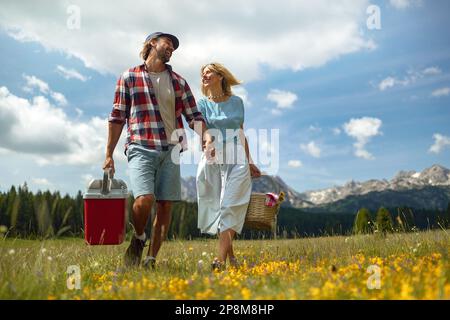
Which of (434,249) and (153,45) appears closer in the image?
(434,249)

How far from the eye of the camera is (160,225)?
21.7 ft

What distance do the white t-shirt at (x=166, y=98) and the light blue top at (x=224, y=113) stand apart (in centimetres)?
53

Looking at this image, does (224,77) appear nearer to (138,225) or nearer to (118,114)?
(118,114)

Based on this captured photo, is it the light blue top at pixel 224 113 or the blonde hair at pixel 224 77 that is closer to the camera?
the light blue top at pixel 224 113

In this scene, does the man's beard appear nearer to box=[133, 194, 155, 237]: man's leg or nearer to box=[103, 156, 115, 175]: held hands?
box=[103, 156, 115, 175]: held hands

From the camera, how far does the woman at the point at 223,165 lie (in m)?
6.61

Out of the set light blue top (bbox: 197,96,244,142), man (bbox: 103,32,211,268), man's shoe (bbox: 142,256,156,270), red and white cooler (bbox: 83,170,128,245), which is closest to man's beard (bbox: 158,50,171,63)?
man (bbox: 103,32,211,268)

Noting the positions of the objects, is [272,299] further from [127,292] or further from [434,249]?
[434,249]

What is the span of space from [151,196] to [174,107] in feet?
4.53

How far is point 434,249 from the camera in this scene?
614 centimetres

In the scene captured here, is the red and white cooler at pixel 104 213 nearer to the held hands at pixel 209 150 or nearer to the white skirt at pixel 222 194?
the held hands at pixel 209 150

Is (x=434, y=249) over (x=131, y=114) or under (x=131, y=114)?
under

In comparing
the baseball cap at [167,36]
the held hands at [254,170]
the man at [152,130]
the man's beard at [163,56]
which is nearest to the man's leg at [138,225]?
the man at [152,130]
